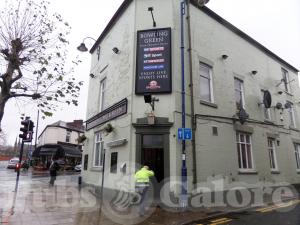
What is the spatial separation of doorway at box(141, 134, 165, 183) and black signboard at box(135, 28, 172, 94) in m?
2.31

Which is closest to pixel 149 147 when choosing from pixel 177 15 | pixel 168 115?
pixel 168 115

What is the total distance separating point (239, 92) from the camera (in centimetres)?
1722

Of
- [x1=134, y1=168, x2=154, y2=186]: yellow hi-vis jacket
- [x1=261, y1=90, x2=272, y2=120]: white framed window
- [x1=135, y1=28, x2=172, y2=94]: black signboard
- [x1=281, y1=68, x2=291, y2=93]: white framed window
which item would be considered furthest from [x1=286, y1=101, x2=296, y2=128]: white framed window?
[x1=134, y1=168, x2=154, y2=186]: yellow hi-vis jacket

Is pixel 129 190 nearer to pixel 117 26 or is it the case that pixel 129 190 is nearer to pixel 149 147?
pixel 149 147

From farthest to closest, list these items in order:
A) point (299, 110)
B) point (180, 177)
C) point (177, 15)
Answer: point (299, 110) < point (177, 15) < point (180, 177)

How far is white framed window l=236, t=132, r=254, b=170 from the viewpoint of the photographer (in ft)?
50.7

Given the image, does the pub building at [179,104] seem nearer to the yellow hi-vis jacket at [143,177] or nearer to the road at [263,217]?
the yellow hi-vis jacket at [143,177]

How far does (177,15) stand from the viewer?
46.0ft

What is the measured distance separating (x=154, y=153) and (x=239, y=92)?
8118 millimetres

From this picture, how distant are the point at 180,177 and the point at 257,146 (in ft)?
24.2

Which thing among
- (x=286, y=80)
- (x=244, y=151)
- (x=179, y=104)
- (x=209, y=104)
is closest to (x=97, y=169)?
(x=179, y=104)

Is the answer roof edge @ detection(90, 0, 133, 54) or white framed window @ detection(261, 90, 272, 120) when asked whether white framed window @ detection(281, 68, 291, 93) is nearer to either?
white framed window @ detection(261, 90, 272, 120)

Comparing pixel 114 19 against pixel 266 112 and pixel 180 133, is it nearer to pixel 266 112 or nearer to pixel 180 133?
pixel 180 133

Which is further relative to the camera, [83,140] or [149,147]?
[83,140]
